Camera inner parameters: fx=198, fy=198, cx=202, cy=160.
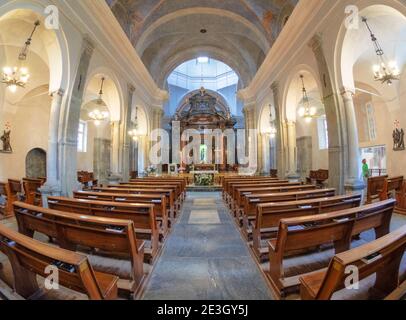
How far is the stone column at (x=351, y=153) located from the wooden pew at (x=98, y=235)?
4878mm

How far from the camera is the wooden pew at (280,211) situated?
2650 millimetres

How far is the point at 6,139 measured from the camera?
7855mm

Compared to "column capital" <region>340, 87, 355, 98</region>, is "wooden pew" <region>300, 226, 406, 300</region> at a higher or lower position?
lower

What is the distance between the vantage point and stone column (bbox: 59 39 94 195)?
4941 millimetres

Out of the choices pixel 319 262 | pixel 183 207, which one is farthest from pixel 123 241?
pixel 183 207

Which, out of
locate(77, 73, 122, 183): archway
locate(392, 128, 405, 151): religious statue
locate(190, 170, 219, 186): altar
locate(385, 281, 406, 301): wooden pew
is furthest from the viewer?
locate(77, 73, 122, 183): archway

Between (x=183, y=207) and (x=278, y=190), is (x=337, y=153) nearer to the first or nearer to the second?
(x=278, y=190)

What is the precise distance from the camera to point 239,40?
40.8 feet

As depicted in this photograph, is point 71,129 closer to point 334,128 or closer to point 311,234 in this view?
point 311,234

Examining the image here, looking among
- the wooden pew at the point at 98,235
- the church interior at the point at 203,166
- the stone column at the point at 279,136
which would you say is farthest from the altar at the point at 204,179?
the wooden pew at the point at 98,235

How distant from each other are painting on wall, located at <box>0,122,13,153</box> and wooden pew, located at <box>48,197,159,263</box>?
7.56 metres

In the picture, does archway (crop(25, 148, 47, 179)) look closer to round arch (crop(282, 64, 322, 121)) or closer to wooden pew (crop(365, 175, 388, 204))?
round arch (crop(282, 64, 322, 121))

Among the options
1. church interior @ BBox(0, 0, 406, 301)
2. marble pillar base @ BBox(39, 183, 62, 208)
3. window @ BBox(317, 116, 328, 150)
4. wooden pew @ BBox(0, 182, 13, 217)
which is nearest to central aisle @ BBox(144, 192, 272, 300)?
church interior @ BBox(0, 0, 406, 301)

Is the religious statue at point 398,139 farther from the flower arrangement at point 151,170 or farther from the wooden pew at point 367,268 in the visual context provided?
the flower arrangement at point 151,170
